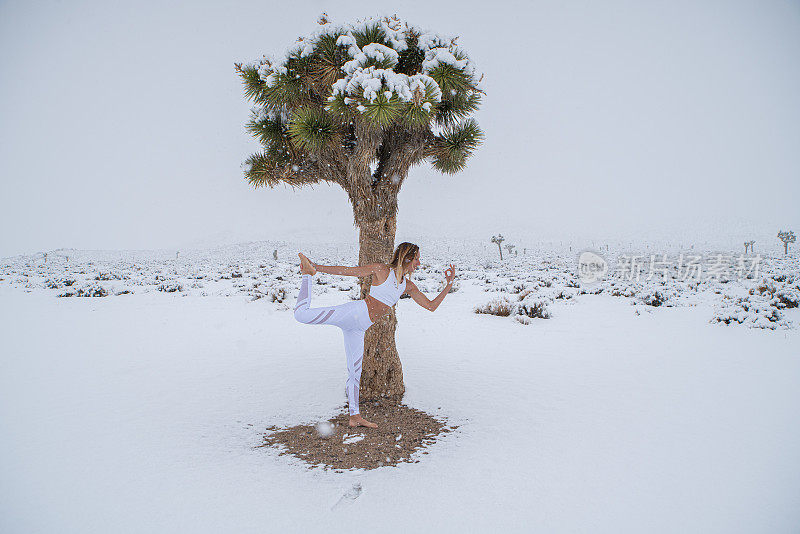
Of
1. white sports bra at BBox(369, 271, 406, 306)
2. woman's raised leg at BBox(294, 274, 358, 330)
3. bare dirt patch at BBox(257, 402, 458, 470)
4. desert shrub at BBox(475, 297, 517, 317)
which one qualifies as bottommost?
bare dirt patch at BBox(257, 402, 458, 470)

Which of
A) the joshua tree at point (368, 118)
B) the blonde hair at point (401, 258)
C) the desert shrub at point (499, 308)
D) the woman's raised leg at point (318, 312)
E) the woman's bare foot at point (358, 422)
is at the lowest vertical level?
the woman's bare foot at point (358, 422)

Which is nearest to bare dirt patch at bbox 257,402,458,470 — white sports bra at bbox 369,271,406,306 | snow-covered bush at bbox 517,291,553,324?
white sports bra at bbox 369,271,406,306

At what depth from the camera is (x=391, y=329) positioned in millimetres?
6160

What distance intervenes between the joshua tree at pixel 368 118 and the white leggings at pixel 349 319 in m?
1.30

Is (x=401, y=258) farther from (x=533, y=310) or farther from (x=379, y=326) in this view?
(x=533, y=310)

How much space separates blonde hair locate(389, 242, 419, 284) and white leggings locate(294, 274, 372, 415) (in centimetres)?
54

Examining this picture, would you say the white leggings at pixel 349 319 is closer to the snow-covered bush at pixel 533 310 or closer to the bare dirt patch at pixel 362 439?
the bare dirt patch at pixel 362 439

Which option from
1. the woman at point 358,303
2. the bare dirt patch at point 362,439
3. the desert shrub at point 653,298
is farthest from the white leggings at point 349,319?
the desert shrub at point 653,298

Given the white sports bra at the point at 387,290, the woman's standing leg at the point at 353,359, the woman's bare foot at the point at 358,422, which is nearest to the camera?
the white sports bra at the point at 387,290

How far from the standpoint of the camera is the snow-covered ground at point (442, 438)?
3197mm

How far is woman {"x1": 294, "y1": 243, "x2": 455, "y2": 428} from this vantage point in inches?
168

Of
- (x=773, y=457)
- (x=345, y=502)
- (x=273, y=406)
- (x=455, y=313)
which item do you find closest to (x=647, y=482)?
(x=773, y=457)

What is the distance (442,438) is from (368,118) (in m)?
4.02

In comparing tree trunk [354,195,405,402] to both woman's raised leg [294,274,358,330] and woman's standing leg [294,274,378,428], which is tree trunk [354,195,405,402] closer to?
woman's standing leg [294,274,378,428]
